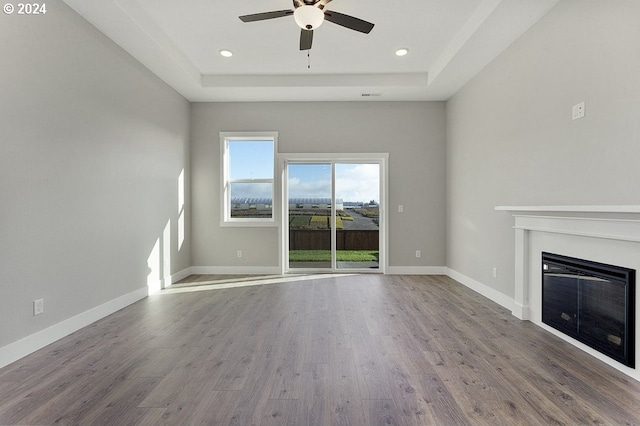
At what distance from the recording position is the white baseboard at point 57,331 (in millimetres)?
2205

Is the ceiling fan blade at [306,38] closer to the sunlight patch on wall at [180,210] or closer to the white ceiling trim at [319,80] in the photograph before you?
the white ceiling trim at [319,80]

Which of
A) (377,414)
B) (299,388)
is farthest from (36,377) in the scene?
(377,414)

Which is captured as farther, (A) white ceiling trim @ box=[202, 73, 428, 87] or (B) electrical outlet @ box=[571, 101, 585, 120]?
(A) white ceiling trim @ box=[202, 73, 428, 87]

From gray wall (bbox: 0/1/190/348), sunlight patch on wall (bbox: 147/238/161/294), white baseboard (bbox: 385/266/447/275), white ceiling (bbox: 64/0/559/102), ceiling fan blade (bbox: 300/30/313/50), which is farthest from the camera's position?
white baseboard (bbox: 385/266/447/275)

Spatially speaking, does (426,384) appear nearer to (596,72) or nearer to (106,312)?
(596,72)

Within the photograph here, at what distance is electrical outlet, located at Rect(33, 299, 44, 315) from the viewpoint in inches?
94.4

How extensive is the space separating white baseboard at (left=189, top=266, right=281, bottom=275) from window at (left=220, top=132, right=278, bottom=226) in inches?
32.4

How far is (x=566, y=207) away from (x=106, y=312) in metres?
4.34

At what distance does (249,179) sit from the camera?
535cm

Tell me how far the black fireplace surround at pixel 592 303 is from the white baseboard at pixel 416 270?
2.33 metres

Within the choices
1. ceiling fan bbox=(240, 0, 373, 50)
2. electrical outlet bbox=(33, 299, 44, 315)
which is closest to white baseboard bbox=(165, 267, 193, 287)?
electrical outlet bbox=(33, 299, 44, 315)

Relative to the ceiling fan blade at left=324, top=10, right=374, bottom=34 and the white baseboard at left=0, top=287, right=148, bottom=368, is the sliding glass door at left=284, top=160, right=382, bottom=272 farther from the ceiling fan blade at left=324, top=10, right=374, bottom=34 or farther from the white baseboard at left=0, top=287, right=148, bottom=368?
the ceiling fan blade at left=324, top=10, right=374, bottom=34

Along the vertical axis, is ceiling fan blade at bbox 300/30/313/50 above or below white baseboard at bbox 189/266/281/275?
above

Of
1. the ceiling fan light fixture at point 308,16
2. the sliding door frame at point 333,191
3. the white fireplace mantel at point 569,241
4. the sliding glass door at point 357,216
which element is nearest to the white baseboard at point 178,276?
the sliding door frame at point 333,191
